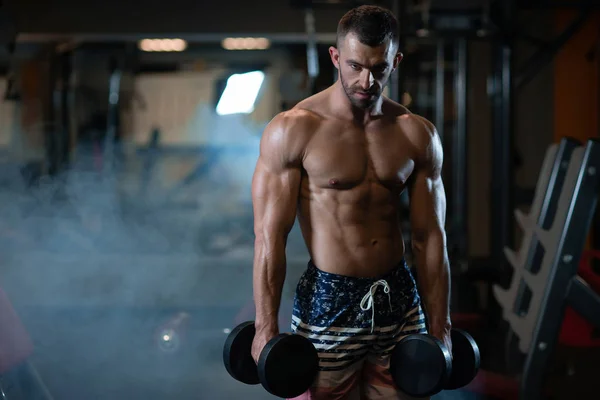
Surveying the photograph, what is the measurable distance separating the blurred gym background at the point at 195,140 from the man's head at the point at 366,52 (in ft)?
6.35

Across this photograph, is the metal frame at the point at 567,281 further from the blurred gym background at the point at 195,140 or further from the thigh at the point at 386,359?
the thigh at the point at 386,359

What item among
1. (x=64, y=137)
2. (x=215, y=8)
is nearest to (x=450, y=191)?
(x=215, y=8)

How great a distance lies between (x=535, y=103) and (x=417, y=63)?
3.31 feet

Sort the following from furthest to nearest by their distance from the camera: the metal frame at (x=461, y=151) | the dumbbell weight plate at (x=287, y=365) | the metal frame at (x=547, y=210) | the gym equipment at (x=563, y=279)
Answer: the metal frame at (x=461, y=151) → the metal frame at (x=547, y=210) → the gym equipment at (x=563, y=279) → the dumbbell weight plate at (x=287, y=365)

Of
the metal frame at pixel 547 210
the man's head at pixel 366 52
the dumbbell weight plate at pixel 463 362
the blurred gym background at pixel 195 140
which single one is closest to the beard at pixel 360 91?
the man's head at pixel 366 52

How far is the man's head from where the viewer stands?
1458 millimetres

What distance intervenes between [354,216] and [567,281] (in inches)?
50.3

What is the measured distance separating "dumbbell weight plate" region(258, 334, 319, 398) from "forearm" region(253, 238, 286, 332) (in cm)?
6

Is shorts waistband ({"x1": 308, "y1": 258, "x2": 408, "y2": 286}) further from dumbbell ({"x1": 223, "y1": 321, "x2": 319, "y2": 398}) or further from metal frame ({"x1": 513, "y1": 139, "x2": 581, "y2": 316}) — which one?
metal frame ({"x1": 513, "y1": 139, "x2": 581, "y2": 316})

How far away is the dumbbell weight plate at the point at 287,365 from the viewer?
144cm

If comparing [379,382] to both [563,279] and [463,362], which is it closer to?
[463,362]

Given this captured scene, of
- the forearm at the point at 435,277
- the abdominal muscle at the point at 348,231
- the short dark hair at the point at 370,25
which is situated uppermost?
the short dark hair at the point at 370,25

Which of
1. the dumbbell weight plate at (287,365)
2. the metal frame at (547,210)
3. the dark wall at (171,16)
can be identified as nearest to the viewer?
the dumbbell weight plate at (287,365)

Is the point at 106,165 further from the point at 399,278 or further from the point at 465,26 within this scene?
the point at 399,278
